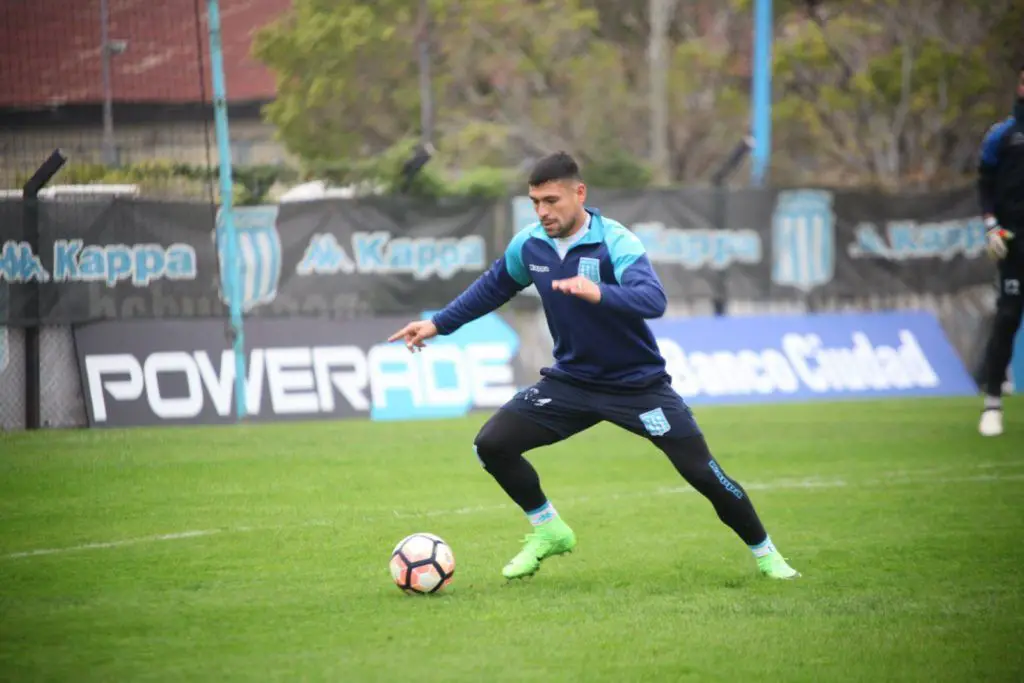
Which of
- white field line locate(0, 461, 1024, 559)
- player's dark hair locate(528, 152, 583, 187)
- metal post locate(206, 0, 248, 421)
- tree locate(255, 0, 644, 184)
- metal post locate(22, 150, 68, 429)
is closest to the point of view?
player's dark hair locate(528, 152, 583, 187)

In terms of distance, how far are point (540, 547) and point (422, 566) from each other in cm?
81

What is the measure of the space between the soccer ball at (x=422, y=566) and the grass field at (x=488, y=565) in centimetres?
12

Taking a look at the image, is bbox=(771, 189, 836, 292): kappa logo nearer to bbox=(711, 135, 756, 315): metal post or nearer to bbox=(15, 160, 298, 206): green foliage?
bbox=(711, 135, 756, 315): metal post

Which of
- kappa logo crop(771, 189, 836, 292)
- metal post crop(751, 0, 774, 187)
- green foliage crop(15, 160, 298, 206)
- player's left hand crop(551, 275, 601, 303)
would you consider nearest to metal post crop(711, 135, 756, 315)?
kappa logo crop(771, 189, 836, 292)

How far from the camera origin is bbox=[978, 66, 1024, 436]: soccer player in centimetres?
1370

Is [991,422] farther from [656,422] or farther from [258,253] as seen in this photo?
[258,253]

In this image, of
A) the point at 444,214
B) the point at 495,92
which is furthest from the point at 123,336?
the point at 495,92

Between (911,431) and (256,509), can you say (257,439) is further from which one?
(911,431)

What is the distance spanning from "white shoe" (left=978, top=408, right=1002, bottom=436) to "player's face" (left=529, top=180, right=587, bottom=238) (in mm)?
7764

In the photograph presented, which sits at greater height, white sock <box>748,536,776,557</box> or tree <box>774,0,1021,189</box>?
tree <box>774,0,1021,189</box>

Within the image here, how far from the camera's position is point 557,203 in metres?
7.79

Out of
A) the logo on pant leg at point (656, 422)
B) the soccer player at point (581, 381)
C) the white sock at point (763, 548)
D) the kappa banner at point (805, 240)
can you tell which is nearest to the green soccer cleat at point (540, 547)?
the soccer player at point (581, 381)

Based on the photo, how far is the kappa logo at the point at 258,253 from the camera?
53.9ft

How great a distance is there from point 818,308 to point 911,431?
4.91 metres
